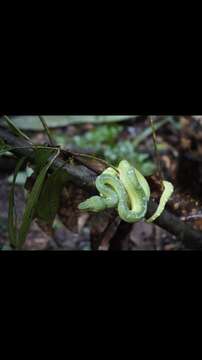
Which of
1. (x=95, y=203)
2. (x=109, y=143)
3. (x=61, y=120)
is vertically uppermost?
(x=61, y=120)

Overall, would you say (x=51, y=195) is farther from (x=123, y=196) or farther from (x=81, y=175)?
(x=123, y=196)

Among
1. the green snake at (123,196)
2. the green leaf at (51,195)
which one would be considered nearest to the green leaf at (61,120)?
the green leaf at (51,195)

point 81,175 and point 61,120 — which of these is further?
point 61,120

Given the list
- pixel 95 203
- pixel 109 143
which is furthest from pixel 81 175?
pixel 109 143

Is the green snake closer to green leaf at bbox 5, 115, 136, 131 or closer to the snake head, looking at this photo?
the snake head

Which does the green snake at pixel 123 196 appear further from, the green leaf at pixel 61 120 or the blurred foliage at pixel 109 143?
the green leaf at pixel 61 120

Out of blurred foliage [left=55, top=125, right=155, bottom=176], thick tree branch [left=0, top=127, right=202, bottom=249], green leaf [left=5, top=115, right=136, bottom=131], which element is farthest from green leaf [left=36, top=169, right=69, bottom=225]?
green leaf [left=5, top=115, right=136, bottom=131]
